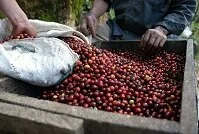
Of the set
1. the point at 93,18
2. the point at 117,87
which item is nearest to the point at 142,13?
the point at 93,18

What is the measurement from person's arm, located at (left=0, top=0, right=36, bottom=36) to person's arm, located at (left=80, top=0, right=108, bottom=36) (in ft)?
3.28

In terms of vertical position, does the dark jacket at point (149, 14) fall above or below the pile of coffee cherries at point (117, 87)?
above

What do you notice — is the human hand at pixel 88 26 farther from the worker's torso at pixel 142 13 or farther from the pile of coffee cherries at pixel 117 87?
the pile of coffee cherries at pixel 117 87

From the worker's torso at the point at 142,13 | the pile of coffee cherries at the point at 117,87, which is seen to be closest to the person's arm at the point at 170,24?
the worker's torso at the point at 142,13

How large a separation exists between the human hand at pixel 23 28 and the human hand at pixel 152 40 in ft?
3.75

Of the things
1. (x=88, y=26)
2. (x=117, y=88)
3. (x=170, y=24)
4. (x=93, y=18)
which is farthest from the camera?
(x=93, y=18)

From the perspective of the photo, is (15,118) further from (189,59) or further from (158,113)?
(189,59)

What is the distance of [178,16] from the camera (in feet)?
12.9

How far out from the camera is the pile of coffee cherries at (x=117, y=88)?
2141mm

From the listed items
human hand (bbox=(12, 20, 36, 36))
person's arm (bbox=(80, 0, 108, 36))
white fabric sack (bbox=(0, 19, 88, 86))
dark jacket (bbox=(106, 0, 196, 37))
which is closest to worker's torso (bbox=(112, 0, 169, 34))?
dark jacket (bbox=(106, 0, 196, 37))

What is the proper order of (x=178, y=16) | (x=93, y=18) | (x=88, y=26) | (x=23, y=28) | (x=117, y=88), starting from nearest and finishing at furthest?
(x=117, y=88) < (x=23, y=28) < (x=178, y=16) < (x=88, y=26) < (x=93, y=18)

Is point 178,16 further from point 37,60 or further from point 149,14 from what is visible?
point 37,60

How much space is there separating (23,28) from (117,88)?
1187mm

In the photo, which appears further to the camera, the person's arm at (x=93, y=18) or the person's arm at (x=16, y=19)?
the person's arm at (x=93, y=18)
